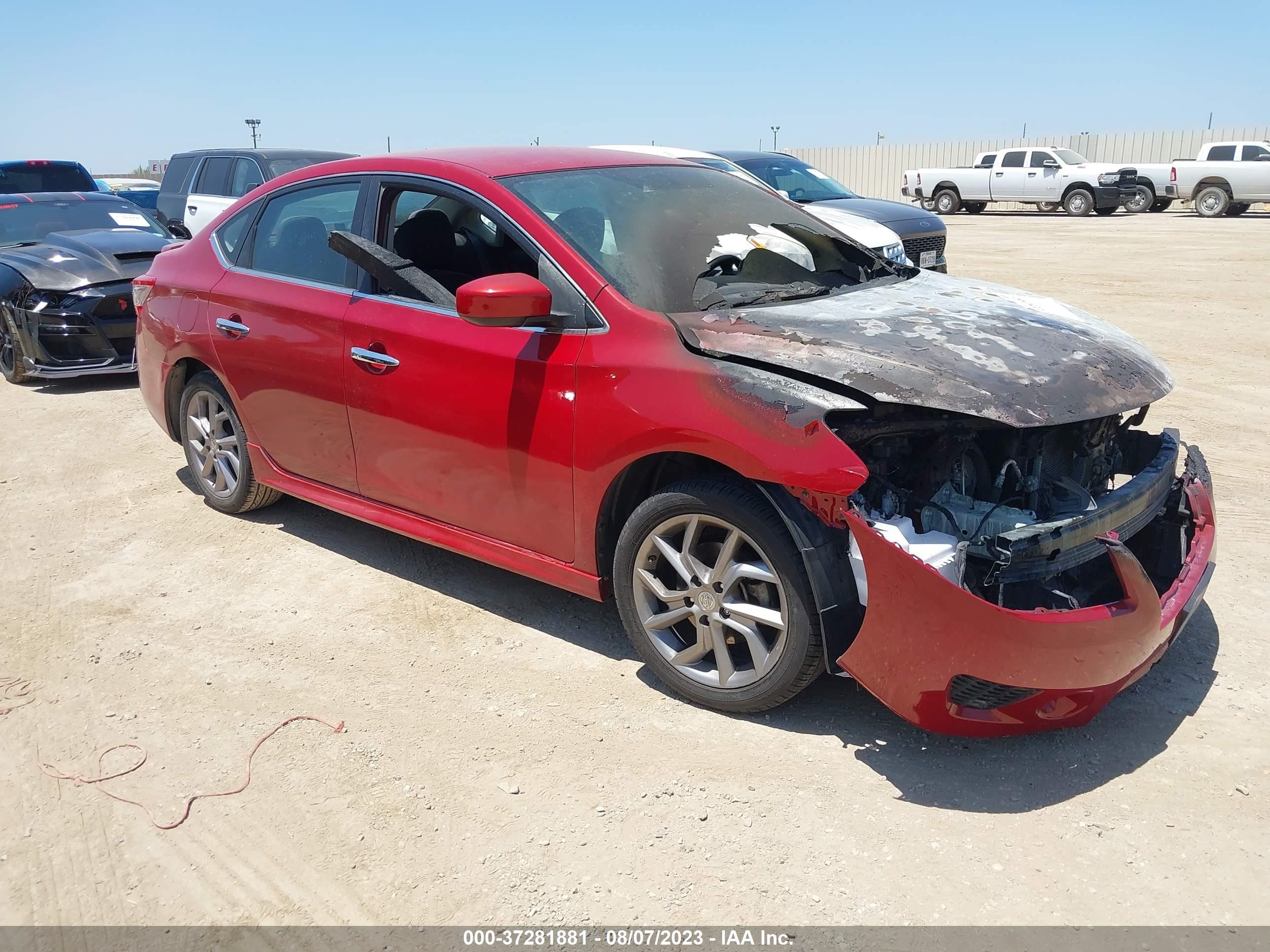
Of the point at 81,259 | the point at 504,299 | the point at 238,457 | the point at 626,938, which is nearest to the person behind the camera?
the point at 626,938

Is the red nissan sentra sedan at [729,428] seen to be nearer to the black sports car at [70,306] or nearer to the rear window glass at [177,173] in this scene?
the black sports car at [70,306]

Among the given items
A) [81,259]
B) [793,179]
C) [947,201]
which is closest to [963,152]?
[947,201]

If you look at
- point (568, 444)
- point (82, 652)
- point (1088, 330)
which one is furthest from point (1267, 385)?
point (82, 652)

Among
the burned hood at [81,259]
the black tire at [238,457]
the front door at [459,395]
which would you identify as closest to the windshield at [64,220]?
the burned hood at [81,259]

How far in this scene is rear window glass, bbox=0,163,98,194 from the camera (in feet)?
48.3

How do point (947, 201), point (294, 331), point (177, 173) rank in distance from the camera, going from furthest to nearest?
point (947, 201) → point (177, 173) → point (294, 331)

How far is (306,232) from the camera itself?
15.5ft

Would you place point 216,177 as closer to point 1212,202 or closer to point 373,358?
point 373,358

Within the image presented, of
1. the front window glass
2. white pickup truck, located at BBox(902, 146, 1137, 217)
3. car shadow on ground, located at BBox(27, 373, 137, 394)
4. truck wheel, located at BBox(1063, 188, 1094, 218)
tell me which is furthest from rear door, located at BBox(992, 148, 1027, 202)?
the front window glass

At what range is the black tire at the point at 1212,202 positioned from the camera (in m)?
24.7

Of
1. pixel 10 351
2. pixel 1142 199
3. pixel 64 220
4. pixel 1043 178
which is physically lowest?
pixel 10 351

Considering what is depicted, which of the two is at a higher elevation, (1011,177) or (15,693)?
(1011,177)

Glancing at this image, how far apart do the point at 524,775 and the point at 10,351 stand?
819cm

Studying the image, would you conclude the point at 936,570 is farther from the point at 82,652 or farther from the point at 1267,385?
the point at 1267,385
